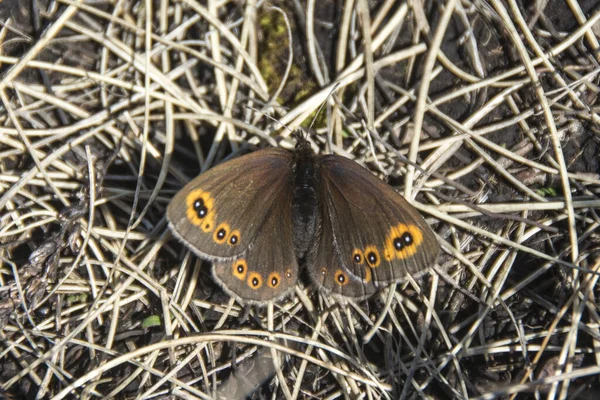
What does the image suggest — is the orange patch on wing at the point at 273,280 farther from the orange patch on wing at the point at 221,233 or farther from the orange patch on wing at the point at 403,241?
the orange patch on wing at the point at 403,241

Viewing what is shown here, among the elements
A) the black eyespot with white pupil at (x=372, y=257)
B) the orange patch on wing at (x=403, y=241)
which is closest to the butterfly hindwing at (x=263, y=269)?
the black eyespot with white pupil at (x=372, y=257)

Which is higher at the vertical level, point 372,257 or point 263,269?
point 372,257

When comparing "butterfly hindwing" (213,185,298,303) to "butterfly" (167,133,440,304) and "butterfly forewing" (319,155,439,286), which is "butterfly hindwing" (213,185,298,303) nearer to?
"butterfly" (167,133,440,304)

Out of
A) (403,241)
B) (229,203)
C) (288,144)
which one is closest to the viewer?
(403,241)

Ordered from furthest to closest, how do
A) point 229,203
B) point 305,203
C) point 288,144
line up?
point 288,144 < point 305,203 < point 229,203

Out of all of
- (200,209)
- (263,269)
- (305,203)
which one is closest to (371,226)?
(305,203)

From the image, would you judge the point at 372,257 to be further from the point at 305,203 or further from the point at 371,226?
the point at 305,203

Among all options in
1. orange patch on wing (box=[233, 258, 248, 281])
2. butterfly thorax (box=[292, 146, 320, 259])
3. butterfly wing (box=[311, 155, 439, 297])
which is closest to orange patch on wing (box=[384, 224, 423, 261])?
butterfly wing (box=[311, 155, 439, 297])

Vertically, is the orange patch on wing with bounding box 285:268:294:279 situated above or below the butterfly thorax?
below
